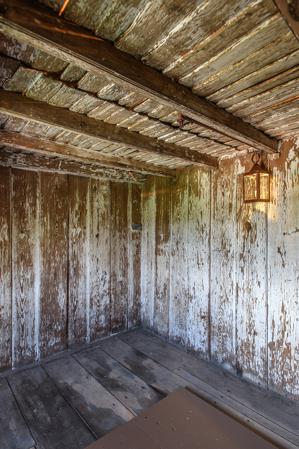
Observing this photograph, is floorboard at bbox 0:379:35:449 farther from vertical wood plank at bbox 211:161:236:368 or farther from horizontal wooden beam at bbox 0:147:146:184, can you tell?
horizontal wooden beam at bbox 0:147:146:184

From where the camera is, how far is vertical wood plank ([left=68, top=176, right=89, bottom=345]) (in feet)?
9.50

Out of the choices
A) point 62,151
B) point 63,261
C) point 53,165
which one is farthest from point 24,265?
point 62,151

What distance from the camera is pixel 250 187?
2.18 meters

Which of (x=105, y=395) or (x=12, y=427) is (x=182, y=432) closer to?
(x=105, y=395)

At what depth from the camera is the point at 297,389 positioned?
1.99m

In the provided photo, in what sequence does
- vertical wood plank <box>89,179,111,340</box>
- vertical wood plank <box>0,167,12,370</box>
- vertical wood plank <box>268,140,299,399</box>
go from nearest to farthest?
1. vertical wood plank <box>268,140,299,399</box>
2. vertical wood plank <box>0,167,12,370</box>
3. vertical wood plank <box>89,179,111,340</box>

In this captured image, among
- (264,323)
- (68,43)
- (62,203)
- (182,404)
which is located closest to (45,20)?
(68,43)

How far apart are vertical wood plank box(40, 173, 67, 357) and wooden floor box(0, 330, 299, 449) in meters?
0.25

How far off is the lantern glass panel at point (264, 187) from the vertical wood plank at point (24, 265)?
223 cm

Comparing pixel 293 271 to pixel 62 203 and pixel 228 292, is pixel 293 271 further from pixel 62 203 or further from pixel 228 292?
pixel 62 203

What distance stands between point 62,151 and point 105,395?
2.10 m

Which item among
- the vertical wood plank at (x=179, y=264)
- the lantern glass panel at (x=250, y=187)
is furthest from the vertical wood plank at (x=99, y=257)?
the lantern glass panel at (x=250, y=187)

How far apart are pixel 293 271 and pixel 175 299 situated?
4.74 ft

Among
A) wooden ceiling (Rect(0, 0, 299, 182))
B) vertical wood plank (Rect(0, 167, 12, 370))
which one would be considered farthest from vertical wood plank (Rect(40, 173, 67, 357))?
wooden ceiling (Rect(0, 0, 299, 182))
